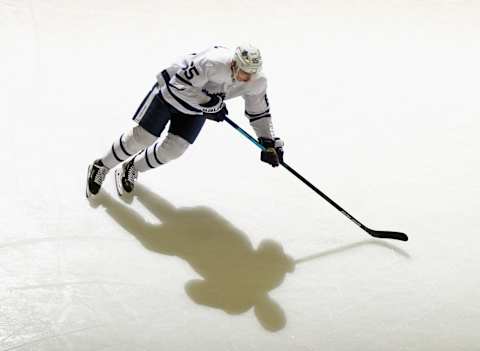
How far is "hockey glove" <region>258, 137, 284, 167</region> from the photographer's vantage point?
Result: 3258 millimetres

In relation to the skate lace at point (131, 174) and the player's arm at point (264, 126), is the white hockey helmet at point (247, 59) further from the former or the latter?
the skate lace at point (131, 174)

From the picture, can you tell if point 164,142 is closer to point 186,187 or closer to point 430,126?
point 186,187

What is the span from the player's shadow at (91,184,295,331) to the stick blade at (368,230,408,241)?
0.50 metres

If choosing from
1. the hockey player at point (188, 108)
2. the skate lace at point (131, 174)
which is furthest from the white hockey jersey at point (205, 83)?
the skate lace at point (131, 174)

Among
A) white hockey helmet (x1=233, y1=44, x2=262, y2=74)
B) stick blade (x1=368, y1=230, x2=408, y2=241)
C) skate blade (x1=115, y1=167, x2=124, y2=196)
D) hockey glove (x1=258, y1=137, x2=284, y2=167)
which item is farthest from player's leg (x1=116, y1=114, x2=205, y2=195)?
stick blade (x1=368, y1=230, x2=408, y2=241)

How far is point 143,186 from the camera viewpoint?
363cm

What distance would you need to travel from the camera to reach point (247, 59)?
9.46 ft

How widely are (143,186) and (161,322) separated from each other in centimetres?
112

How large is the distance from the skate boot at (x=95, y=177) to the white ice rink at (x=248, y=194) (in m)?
0.10

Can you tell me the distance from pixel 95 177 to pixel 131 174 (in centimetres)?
21

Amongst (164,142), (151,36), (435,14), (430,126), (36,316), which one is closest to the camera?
(36,316)

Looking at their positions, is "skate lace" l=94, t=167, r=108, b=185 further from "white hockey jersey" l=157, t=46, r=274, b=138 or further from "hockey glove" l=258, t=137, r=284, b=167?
"hockey glove" l=258, t=137, r=284, b=167

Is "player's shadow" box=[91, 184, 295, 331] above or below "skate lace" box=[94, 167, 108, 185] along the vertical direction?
below

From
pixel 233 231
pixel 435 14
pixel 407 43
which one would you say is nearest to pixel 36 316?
pixel 233 231
